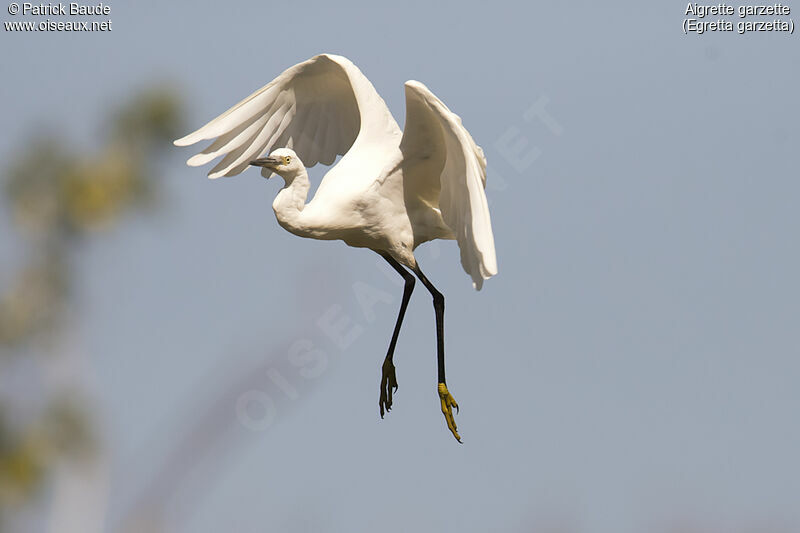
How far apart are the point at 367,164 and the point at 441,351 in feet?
4.61

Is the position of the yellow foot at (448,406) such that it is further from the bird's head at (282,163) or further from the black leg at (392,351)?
the bird's head at (282,163)

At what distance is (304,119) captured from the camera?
9836 millimetres

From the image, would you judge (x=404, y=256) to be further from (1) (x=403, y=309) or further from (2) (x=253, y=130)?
(2) (x=253, y=130)

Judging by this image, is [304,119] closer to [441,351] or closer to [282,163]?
[282,163]

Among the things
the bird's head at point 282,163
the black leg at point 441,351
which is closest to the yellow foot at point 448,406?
the black leg at point 441,351

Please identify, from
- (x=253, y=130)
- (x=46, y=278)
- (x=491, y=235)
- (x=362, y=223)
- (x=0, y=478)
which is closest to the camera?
(x=46, y=278)

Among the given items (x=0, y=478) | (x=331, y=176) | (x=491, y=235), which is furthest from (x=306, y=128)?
(x=0, y=478)

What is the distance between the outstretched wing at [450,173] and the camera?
7.50 m

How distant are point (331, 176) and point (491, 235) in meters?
1.78

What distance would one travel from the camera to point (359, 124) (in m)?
9.81

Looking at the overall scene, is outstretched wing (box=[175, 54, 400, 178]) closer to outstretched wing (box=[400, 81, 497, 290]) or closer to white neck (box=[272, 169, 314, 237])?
outstretched wing (box=[400, 81, 497, 290])

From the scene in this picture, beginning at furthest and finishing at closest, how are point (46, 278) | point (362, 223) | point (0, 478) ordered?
point (0, 478) → point (362, 223) → point (46, 278)

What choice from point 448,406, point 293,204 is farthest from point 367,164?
point 448,406

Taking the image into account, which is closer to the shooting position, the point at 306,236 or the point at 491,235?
the point at 491,235
